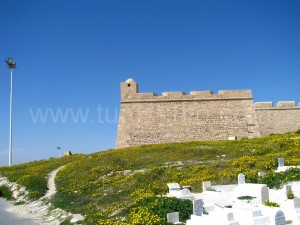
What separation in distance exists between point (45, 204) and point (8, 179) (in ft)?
34.8

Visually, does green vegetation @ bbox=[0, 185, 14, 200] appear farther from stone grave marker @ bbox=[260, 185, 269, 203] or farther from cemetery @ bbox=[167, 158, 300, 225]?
stone grave marker @ bbox=[260, 185, 269, 203]

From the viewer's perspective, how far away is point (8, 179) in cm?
2803

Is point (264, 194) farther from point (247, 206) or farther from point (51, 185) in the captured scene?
point (51, 185)

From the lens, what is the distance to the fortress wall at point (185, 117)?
1371 inches

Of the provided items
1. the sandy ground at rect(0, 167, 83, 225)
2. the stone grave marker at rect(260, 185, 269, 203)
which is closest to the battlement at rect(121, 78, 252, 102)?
the sandy ground at rect(0, 167, 83, 225)

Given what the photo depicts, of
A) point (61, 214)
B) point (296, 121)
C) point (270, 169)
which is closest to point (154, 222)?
point (61, 214)

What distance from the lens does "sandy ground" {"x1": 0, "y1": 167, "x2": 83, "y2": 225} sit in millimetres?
15578

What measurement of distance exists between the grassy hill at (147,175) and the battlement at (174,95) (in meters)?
6.93

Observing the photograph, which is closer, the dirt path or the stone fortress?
the dirt path

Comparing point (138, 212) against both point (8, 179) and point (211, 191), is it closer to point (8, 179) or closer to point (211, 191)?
point (211, 191)

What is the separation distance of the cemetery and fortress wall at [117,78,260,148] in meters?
19.4

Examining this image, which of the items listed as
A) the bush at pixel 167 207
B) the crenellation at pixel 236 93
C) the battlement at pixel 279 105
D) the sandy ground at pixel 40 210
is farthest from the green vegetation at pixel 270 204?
the battlement at pixel 279 105

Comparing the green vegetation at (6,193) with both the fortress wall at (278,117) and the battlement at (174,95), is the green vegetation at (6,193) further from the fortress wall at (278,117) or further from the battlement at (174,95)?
the fortress wall at (278,117)

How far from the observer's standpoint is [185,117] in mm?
35344
